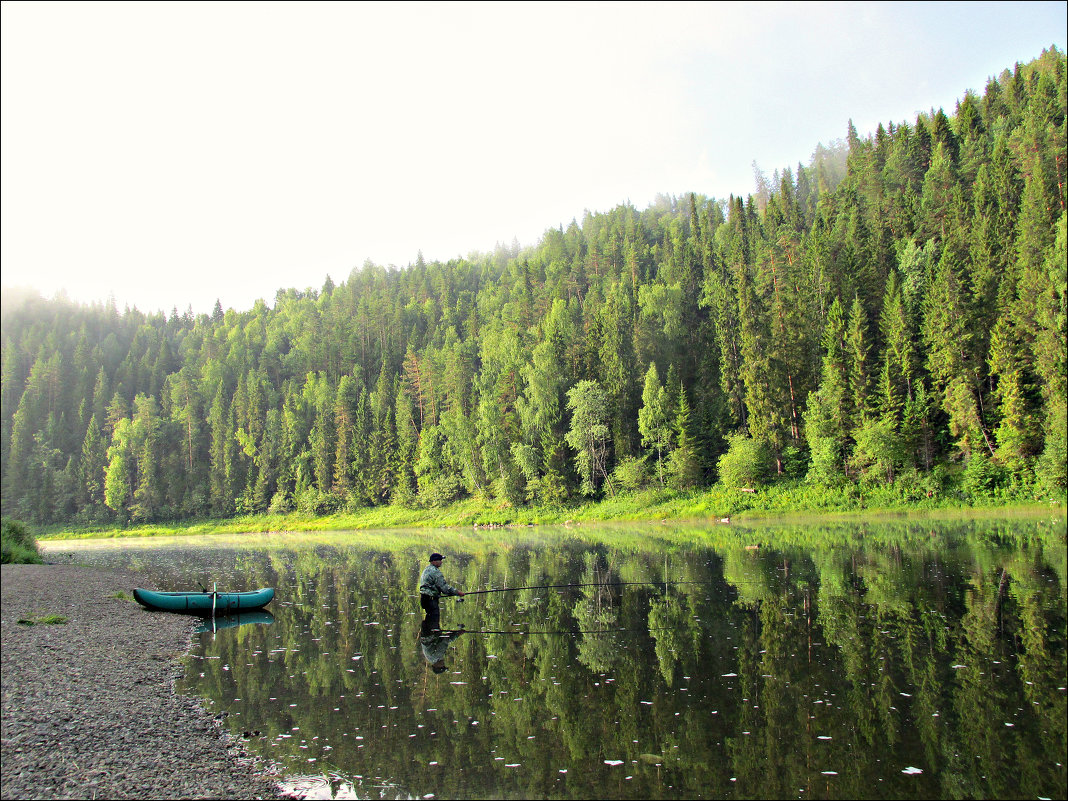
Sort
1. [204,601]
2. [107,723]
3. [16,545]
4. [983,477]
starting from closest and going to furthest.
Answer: [107,723], [204,601], [16,545], [983,477]

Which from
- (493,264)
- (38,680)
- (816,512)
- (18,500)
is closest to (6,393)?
(18,500)

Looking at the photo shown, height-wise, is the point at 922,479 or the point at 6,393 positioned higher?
the point at 6,393

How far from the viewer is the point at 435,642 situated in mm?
16672

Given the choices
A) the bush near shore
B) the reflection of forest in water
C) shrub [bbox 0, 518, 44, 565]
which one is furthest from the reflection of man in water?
the bush near shore

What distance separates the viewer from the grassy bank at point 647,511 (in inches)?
1978

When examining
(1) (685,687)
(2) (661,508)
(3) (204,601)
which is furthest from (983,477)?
(3) (204,601)

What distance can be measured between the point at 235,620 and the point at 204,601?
154 cm

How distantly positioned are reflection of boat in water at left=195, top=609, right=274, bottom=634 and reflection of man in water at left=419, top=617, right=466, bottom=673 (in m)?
6.01

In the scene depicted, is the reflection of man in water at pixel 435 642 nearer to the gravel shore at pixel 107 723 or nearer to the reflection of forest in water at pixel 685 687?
the reflection of forest in water at pixel 685 687

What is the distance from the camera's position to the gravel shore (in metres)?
8.42

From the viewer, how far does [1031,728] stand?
925 centimetres

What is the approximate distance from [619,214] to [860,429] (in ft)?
356

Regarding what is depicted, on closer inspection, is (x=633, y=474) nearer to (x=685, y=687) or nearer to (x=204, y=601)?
(x=204, y=601)

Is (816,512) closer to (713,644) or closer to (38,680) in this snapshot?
(713,644)
